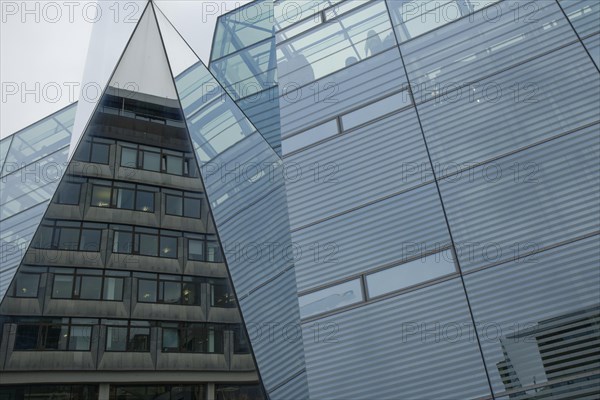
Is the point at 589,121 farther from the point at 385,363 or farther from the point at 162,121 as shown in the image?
the point at 162,121

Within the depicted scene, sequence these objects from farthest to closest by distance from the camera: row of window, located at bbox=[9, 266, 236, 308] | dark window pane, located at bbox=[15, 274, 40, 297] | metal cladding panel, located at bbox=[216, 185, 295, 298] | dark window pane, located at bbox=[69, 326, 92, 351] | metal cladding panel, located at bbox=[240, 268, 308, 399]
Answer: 1. row of window, located at bbox=[9, 266, 236, 308]
2. dark window pane, located at bbox=[15, 274, 40, 297]
3. dark window pane, located at bbox=[69, 326, 92, 351]
4. metal cladding panel, located at bbox=[216, 185, 295, 298]
5. metal cladding panel, located at bbox=[240, 268, 308, 399]

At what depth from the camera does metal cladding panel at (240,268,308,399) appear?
820cm

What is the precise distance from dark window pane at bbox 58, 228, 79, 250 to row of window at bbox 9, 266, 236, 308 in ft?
4.05

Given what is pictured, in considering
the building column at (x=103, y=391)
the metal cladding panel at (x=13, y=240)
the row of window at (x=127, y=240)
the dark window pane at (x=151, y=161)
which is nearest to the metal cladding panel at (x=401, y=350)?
the metal cladding panel at (x=13, y=240)

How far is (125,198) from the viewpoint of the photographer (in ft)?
108

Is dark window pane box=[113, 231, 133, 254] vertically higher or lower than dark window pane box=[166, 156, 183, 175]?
lower

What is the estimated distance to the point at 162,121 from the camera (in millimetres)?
35094

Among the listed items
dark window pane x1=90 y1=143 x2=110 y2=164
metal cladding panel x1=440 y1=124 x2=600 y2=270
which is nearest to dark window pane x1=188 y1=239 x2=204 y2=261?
dark window pane x1=90 y1=143 x2=110 y2=164

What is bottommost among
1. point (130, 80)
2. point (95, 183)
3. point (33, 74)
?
point (130, 80)

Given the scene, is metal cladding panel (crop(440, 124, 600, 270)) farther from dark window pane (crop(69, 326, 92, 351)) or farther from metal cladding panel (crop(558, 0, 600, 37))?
dark window pane (crop(69, 326, 92, 351))

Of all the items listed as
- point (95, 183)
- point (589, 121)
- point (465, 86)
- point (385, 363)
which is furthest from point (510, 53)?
point (95, 183)

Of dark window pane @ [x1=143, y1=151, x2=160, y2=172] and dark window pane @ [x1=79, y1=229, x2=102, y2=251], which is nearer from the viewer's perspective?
dark window pane @ [x1=79, y1=229, x2=102, y2=251]

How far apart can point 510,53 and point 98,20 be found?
943 cm

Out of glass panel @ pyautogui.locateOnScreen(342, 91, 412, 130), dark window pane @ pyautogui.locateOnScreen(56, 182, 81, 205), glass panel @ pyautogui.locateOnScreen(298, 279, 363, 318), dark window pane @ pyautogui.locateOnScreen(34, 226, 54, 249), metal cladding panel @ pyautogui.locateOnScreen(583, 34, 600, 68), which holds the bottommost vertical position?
glass panel @ pyautogui.locateOnScreen(298, 279, 363, 318)
